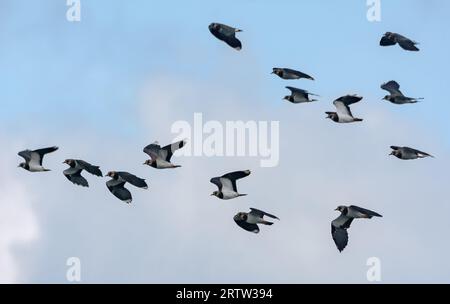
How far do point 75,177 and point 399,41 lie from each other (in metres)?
18.5

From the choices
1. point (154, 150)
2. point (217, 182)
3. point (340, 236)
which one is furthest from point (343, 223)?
point (154, 150)

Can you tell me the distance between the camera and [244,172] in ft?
206

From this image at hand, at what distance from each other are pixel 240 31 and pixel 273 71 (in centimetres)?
410

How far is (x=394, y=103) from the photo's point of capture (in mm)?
67625

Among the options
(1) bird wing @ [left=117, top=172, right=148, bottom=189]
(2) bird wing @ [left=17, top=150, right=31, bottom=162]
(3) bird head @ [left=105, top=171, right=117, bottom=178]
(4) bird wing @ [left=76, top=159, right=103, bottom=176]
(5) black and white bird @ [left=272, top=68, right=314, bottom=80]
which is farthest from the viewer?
(2) bird wing @ [left=17, top=150, right=31, bottom=162]

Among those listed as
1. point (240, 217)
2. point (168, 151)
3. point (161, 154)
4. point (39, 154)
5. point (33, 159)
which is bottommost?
point (240, 217)

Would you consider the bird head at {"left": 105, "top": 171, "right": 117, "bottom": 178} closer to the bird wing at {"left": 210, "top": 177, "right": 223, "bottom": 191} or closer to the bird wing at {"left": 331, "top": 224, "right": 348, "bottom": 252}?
the bird wing at {"left": 210, "top": 177, "right": 223, "bottom": 191}

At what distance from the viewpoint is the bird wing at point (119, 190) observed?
6681 centimetres


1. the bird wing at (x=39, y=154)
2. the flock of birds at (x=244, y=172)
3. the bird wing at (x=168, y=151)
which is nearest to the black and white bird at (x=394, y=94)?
the flock of birds at (x=244, y=172)

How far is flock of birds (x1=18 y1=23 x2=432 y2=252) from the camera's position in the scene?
64000 mm

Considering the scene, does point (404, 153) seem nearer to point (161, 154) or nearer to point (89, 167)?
point (161, 154)

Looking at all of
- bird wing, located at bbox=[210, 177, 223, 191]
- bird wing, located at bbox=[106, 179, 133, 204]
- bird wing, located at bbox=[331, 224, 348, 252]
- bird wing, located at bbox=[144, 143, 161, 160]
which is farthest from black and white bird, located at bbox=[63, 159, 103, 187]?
bird wing, located at bbox=[331, 224, 348, 252]
